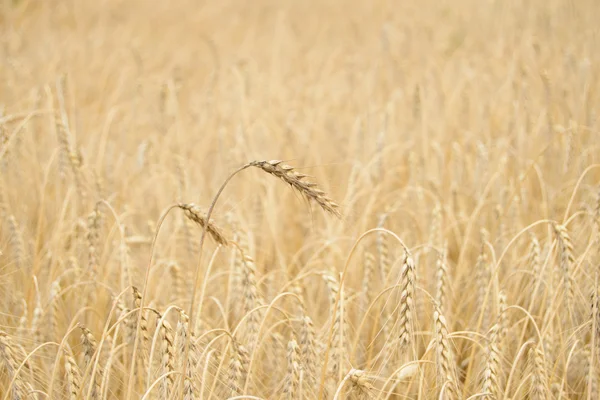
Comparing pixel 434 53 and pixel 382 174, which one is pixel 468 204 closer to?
pixel 382 174

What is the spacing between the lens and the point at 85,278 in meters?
2.56

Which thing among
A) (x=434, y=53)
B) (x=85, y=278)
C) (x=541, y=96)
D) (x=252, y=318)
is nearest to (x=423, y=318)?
(x=252, y=318)

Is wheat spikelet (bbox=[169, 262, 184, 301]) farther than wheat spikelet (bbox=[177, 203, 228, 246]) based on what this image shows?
Yes

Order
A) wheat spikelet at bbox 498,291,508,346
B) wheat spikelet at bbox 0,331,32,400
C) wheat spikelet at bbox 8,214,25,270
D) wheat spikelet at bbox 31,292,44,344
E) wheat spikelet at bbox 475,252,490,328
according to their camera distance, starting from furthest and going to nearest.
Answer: wheat spikelet at bbox 8,214,25,270 < wheat spikelet at bbox 475,252,490,328 < wheat spikelet at bbox 31,292,44,344 < wheat spikelet at bbox 498,291,508,346 < wheat spikelet at bbox 0,331,32,400

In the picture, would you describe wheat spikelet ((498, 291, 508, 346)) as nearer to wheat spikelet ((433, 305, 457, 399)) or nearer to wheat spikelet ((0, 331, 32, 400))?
wheat spikelet ((433, 305, 457, 399))

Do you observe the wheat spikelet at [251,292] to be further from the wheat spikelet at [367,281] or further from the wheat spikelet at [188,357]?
the wheat spikelet at [367,281]

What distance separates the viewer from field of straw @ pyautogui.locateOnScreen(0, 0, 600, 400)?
171cm

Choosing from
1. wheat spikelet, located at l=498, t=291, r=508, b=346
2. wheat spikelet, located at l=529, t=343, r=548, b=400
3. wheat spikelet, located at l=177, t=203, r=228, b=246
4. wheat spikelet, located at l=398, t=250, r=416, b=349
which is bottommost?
wheat spikelet, located at l=529, t=343, r=548, b=400

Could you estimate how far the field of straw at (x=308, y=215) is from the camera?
1705 millimetres

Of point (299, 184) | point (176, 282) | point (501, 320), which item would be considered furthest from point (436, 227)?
point (299, 184)

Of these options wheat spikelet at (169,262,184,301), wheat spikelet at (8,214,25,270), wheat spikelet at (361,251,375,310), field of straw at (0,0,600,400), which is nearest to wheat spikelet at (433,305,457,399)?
field of straw at (0,0,600,400)

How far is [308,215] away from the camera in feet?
10.8

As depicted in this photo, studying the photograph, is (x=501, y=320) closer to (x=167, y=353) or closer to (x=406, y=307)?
(x=406, y=307)

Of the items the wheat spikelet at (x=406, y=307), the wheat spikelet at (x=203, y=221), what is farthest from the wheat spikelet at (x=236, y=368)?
the wheat spikelet at (x=406, y=307)
